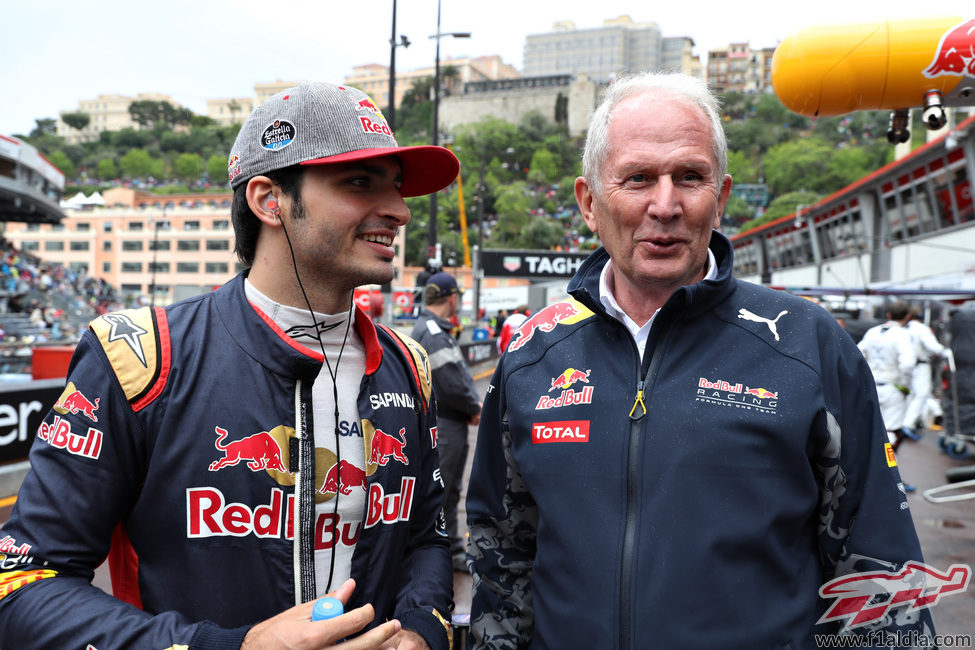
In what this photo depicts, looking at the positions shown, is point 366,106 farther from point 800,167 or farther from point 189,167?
point 189,167

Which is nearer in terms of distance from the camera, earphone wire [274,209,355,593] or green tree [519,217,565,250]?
earphone wire [274,209,355,593]

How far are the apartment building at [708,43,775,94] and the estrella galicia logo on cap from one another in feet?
504

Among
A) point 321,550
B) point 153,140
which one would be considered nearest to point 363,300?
point 321,550

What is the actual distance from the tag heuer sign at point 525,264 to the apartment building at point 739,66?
123 meters

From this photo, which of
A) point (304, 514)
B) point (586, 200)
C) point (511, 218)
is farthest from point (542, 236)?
point (304, 514)

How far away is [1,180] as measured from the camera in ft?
103

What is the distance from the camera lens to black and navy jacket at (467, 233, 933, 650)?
1586 mm

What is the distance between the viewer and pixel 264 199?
1.81 metres

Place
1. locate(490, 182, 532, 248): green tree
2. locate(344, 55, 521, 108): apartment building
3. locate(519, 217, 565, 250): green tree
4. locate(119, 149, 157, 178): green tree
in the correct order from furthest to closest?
locate(344, 55, 521, 108): apartment building
locate(119, 149, 157, 178): green tree
locate(490, 182, 532, 248): green tree
locate(519, 217, 565, 250): green tree

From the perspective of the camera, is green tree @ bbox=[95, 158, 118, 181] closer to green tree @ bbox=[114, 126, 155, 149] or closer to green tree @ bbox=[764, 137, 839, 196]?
green tree @ bbox=[114, 126, 155, 149]

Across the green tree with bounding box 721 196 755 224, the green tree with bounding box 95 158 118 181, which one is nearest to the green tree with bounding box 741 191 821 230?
the green tree with bounding box 721 196 755 224

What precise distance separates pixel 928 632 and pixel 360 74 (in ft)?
539

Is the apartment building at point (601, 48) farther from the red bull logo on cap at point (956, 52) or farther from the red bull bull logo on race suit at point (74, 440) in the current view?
the red bull bull logo on race suit at point (74, 440)

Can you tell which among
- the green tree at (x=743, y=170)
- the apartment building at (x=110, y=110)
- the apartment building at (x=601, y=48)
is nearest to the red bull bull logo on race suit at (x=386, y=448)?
the green tree at (x=743, y=170)
